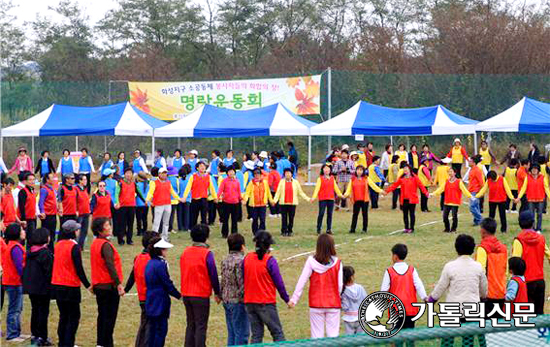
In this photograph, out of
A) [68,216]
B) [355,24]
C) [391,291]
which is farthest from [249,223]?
[355,24]

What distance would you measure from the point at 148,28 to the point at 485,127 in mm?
27449

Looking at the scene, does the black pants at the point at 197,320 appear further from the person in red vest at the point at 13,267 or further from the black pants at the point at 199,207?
the black pants at the point at 199,207

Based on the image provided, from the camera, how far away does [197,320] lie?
8836 millimetres

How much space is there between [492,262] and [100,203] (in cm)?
900

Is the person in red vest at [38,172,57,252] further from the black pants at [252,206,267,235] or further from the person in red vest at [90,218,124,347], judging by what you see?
the person in red vest at [90,218,124,347]

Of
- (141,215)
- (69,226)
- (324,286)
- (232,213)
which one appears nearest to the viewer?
(324,286)

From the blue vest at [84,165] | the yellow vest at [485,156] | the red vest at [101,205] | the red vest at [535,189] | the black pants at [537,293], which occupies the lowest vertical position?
the black pants at [537,293]

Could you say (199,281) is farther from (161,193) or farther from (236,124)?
(236,124)

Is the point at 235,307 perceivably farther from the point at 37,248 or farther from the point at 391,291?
the point at 37,248

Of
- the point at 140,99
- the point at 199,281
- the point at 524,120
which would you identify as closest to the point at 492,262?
the point at 199,281

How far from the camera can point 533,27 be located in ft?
125

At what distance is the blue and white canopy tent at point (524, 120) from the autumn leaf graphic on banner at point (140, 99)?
491 inches

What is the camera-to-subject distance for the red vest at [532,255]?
9.36 m

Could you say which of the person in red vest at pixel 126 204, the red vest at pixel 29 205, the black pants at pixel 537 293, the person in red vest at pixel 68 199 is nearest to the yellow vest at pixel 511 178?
the person in red vest at pixel 126 204
